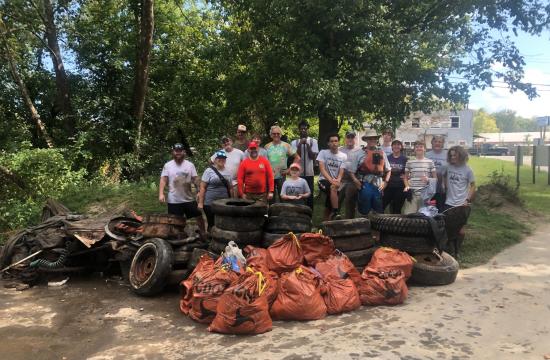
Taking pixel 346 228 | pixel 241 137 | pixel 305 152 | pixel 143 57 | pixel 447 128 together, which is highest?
pixel 143 57

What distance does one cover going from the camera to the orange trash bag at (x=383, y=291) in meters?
5.48

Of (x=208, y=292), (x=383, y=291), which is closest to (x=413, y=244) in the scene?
(x=383, y=291)

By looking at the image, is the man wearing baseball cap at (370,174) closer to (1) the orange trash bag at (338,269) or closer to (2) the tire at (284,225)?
(2) the tire at (284,225)

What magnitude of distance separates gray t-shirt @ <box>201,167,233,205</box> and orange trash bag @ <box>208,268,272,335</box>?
2724mm

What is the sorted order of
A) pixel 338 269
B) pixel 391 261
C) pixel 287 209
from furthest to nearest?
pixel 287 209
pixel 391 261
pixel 338 269

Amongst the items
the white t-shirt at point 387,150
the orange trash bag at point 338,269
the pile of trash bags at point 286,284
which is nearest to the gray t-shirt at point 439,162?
the white t-shirt at point 387,150

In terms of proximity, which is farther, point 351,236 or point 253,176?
point 253,176

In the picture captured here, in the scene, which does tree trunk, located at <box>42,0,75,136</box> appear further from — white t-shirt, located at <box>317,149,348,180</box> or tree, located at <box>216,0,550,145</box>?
white t-shirt, located at <box>317,149,348,180</box>

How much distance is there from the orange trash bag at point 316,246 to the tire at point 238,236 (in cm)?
74

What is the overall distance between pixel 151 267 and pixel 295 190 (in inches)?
96.0

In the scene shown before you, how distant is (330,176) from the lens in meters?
7.81

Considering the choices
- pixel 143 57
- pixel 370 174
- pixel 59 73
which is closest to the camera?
pixel 370 174

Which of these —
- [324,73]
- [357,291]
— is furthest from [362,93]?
[357,291]

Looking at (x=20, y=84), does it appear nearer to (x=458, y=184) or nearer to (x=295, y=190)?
(x=295, y=190)
